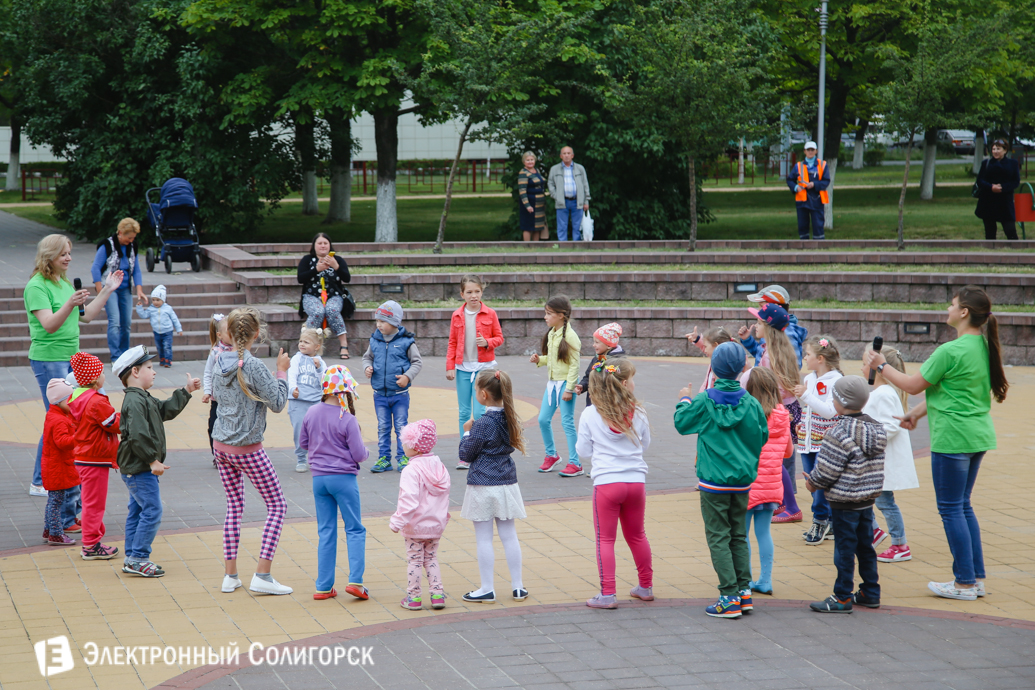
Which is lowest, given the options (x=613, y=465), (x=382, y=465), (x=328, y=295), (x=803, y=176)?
(x=382, y=465)

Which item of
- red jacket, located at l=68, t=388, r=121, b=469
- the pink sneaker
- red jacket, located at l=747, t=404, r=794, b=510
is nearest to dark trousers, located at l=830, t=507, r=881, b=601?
red jacket, located at l=747, t=404, r=794, b=510

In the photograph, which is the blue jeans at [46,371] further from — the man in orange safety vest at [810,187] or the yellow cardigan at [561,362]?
the man in orange safety vest at [810,187]

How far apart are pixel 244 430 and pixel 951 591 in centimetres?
428

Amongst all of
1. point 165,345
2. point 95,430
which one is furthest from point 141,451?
point 165,345

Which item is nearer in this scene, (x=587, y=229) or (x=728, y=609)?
(x=728, y=609)

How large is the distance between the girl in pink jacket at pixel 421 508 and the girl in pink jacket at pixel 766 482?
1780 millimetres

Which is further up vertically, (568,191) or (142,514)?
(568,191)

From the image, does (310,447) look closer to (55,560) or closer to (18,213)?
(55,560)

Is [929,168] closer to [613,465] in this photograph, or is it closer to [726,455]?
[726,455]

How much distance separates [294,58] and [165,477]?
16.3 meters

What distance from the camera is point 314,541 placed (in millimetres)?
7191

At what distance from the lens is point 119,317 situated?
1334 cm

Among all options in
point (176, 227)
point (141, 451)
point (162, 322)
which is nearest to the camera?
point (141, 451)

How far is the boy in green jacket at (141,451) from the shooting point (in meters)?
6.23
